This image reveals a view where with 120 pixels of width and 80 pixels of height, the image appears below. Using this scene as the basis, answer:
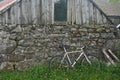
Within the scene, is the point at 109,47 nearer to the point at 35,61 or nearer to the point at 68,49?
the point at 68,49

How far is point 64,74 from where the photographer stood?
38.5 feet

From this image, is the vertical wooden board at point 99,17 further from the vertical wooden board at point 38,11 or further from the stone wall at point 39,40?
the vertical wooden board at point 38,11

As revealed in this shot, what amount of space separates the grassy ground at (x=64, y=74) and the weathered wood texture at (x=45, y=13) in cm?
183

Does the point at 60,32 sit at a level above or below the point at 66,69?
above

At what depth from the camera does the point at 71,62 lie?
12.8m

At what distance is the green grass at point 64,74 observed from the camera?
11430mm

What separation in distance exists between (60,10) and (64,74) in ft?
8.90

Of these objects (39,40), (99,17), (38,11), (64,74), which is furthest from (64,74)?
(99,17)

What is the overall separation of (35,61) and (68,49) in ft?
4.41

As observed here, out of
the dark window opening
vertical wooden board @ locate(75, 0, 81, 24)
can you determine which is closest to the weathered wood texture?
vertical wooden board @ locate(75, 0, 81, 24)

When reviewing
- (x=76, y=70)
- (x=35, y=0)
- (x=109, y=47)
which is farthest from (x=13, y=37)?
(x=109, y=47)

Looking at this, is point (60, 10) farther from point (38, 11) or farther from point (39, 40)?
point (39, 40)

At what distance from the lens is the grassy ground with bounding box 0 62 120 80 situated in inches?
450

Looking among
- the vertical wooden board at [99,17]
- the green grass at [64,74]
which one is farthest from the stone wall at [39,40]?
the green grass at [64,74]
